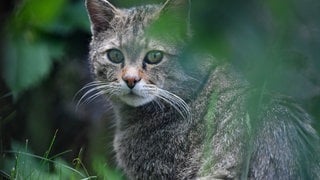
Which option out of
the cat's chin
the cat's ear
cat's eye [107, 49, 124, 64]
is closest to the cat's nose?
the cat's chin

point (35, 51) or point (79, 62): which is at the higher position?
point (79, 62)

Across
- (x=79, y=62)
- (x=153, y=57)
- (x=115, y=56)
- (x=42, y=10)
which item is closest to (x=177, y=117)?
(x=153, y=57)

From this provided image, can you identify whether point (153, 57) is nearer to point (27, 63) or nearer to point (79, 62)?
point (27, 63)

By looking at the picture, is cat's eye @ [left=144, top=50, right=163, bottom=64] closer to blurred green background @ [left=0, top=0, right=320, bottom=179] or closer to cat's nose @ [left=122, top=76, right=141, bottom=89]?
cat's nose @ [left=122, top=76, right=141, bottom=89]

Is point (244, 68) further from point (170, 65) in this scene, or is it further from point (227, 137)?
point (170, 65)

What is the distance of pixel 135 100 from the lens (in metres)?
4.14

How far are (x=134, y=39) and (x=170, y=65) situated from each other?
10.2 inches

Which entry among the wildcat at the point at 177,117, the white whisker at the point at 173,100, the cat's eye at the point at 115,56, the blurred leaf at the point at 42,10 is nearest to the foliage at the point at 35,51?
the wildcat at the point at 177,117

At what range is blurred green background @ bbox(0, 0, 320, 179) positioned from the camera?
1.45 meters

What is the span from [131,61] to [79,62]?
1902mm

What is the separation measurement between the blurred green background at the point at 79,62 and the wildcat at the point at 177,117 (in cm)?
23

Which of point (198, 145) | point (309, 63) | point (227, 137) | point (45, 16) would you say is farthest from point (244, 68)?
point (198, 145)

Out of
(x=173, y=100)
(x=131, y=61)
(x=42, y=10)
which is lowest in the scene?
(x=42, y=10)

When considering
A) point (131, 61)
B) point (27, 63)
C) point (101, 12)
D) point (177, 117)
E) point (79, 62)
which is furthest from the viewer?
point (79, 62)
